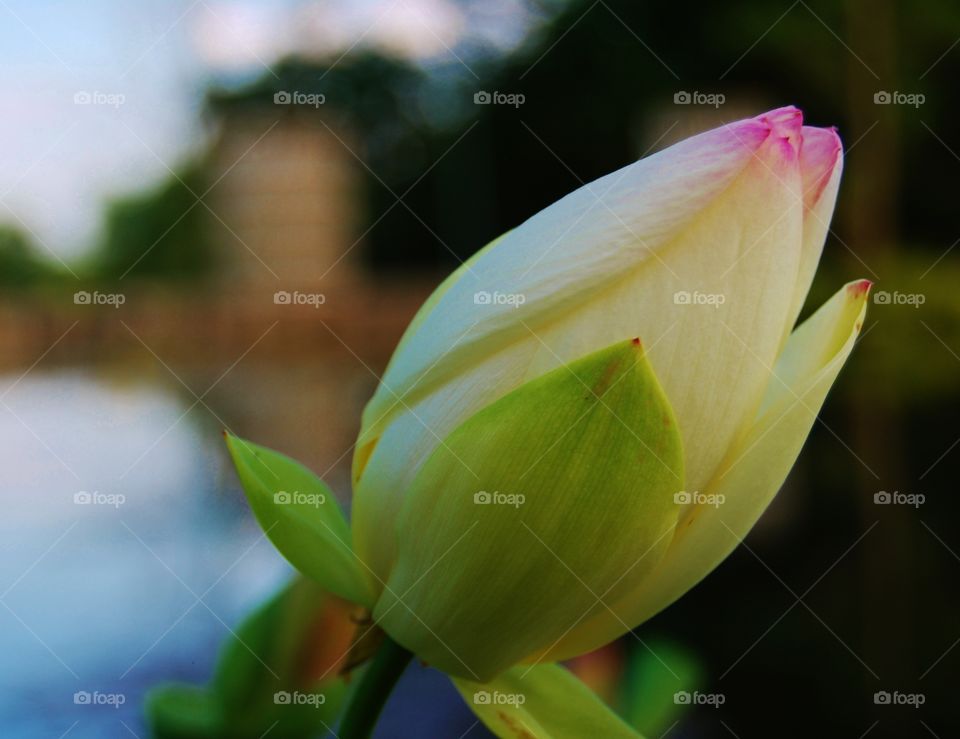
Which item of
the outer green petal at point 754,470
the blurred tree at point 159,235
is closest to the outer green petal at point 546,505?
the outer green petal at point 754,470

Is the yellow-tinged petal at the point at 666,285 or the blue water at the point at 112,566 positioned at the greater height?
the yellow-tinged petal at the point at 666,285

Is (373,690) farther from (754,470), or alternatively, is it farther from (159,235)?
(159,235)

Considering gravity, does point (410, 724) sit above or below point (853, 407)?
below

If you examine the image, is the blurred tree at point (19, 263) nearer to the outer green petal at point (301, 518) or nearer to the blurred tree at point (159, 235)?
the outer green petal at point (301, 518)

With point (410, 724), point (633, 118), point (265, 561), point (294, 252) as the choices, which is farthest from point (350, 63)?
point (265, 561)

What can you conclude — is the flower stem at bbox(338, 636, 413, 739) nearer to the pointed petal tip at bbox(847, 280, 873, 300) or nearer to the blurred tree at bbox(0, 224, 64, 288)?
the pointed petal tip at bbox(847, 280, 873, 300)

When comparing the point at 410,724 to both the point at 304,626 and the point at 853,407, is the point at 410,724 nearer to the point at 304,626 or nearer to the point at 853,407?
the point at 853,407
